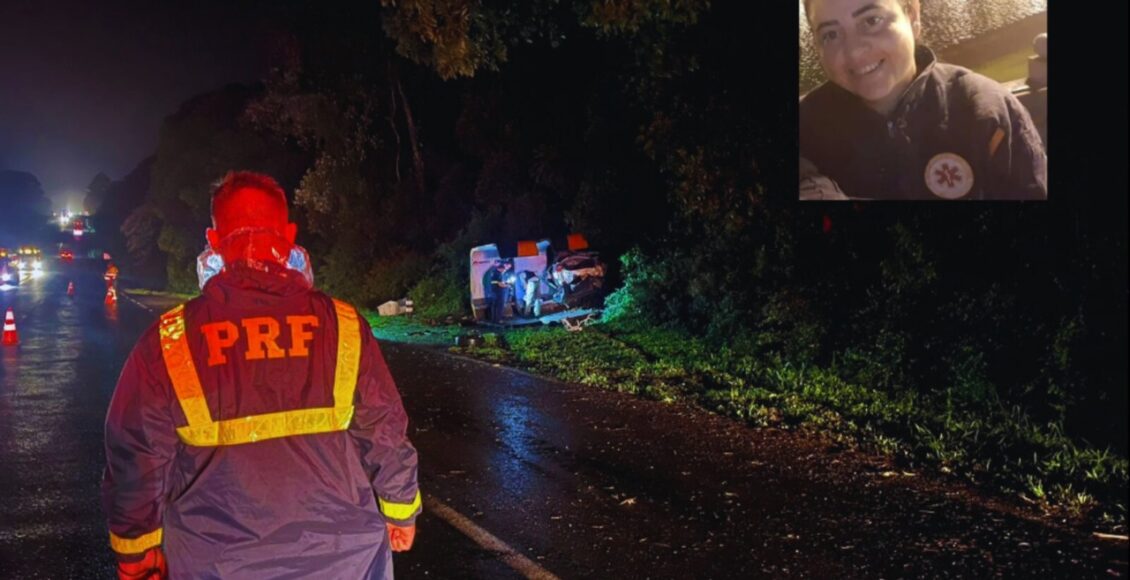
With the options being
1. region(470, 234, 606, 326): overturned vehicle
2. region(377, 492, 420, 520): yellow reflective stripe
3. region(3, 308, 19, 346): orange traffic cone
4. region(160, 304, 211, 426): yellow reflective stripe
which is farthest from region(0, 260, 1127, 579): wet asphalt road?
region(470, 234, 606, 326): overturned vehicle

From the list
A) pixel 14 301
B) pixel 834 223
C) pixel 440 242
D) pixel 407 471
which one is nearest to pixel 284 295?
pixel 407 471

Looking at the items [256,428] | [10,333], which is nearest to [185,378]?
[256,428]

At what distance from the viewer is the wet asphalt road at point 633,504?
5738mm

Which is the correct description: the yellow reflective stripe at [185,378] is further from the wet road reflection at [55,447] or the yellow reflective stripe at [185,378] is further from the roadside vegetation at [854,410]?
the roadside vegetation at [854,410]

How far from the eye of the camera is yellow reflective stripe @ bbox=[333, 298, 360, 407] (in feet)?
9.19

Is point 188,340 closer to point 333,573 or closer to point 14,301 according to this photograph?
point 333,573

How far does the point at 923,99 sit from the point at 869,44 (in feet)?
2.92

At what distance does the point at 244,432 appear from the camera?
2.66 m

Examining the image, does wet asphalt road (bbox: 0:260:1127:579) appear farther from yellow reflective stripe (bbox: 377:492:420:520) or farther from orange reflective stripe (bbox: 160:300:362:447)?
orange reflective stripe (bbox: 160:300:362:447)

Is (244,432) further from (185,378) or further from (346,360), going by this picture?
(346,360)

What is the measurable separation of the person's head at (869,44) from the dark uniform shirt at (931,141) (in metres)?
0.12

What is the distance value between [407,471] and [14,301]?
3234 centimetres

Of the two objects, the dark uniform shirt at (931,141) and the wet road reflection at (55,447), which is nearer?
the wet road reflection at (55,447)

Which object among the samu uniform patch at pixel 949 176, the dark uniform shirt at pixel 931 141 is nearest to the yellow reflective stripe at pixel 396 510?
the dark uniform shirt at pixel 931 141
